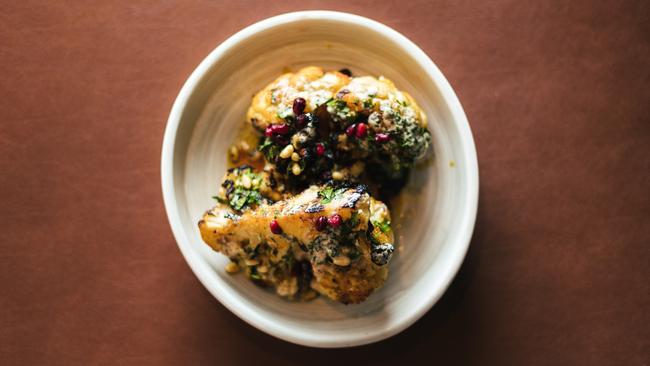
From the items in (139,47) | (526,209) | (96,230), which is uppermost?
(526,209)

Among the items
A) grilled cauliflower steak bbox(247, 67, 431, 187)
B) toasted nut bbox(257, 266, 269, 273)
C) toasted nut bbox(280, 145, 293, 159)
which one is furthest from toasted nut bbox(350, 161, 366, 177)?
toasted nut bbox(257, 266, 269, 273)

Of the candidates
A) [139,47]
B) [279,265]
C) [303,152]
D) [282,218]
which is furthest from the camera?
[139,47]

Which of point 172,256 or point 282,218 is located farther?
point 172,256

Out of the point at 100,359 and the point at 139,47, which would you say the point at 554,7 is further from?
the point at 100,359

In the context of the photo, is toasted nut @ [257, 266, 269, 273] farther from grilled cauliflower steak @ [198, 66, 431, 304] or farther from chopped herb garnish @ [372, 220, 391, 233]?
chopped herb garnish @ [372, 220, 391, 233]

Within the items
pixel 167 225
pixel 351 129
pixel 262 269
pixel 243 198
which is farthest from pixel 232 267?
pixel 351 129

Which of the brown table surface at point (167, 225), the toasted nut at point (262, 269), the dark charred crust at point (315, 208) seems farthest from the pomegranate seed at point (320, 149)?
the brown table surface at point (167, 225)

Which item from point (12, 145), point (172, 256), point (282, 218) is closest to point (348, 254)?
point (282, 218)

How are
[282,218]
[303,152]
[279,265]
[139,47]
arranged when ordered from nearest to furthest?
[282,218] < [303,152] < [279,265] < [139,47]
